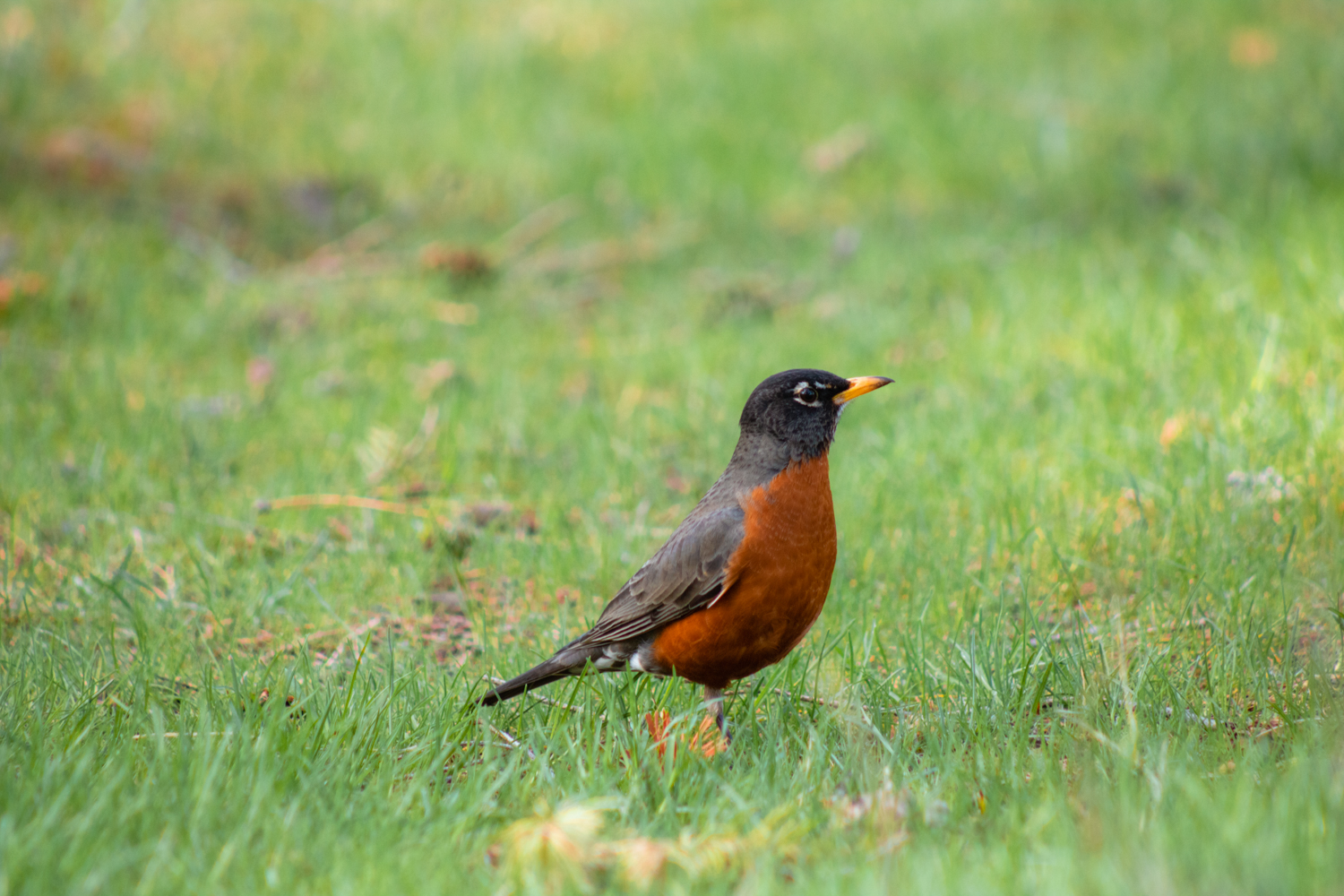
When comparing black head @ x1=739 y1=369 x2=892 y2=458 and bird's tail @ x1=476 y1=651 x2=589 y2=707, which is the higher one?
black head @ x1=739 y1=369 x2=892 y2=458

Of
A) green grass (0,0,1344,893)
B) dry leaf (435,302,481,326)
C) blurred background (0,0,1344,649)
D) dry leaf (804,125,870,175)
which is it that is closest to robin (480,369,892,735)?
green grass (0,0,1344,893)

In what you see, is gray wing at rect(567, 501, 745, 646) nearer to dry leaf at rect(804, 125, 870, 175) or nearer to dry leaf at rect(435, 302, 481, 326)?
dry leaf at rect(435, 302, 481, 326)

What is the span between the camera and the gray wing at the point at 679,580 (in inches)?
142

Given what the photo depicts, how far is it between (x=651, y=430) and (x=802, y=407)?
90.5 inches

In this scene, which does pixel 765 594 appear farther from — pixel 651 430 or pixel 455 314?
pixel 455 314

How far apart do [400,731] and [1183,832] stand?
6.45 ft

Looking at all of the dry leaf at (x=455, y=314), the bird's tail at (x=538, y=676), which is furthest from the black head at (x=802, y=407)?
the dry leaf at (x=455, y=314)

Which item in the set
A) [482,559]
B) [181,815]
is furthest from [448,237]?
[181,815]

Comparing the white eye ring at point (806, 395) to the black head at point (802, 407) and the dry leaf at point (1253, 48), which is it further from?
the dry leaf at point (1253, 48)

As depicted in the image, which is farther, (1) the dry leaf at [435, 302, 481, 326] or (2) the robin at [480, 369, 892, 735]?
(1) the dry leaf at [435, 302, 481, 326]

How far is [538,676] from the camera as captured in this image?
11.4 ft

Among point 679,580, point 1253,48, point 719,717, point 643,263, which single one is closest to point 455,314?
point 643,263

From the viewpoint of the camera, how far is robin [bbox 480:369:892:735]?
11.4 ft

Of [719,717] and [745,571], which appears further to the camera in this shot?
[745,571]
